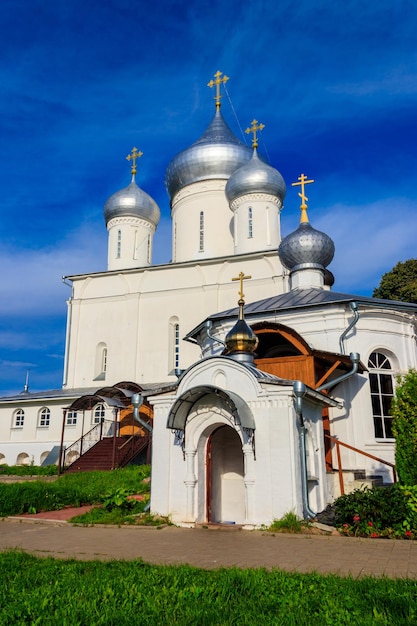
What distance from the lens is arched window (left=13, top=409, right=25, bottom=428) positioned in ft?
72.3

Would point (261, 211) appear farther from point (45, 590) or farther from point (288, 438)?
point (45, 590)

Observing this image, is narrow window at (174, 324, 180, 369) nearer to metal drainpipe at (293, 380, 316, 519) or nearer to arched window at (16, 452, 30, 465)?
arched window at (16, 452, 30, 465)

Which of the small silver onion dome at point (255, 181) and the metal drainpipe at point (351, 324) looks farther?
the small silver onion dome at point (255, 181)

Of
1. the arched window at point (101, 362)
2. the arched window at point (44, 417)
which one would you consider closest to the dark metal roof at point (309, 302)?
the arched window at point (101, 362)

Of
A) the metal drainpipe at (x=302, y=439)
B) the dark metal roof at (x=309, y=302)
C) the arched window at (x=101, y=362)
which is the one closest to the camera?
the metal drainpipe at (x=302, y=439)

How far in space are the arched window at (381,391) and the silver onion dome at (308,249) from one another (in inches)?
150

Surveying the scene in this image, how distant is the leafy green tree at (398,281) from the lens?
23367 millimetres

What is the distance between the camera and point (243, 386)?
8219 millimetres

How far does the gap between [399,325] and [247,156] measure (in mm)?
15477

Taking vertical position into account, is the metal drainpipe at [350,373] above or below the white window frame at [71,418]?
below

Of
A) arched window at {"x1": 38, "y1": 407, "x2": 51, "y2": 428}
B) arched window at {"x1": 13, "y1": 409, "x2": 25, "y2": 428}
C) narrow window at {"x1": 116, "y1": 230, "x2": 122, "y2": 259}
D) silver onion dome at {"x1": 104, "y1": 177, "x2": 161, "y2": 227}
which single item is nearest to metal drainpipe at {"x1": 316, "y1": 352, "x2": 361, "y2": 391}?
arched window at {"x1": 38, "y1": 407, "x2": 51, "y2": 428}

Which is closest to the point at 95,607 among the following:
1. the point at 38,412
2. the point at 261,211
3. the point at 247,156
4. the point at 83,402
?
the point at 83,402

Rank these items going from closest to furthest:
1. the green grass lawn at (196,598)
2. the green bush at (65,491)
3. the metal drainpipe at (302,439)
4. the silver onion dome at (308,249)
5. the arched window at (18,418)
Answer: the green grass lawn at (196,598)
the metal drainpipe at (302,439)
the green bush at (65,491)
the silver onion dome at (308,249)
the arched window at (18,418)

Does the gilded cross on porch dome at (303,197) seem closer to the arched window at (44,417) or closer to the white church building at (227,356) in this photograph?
the white church building at (227,356)
